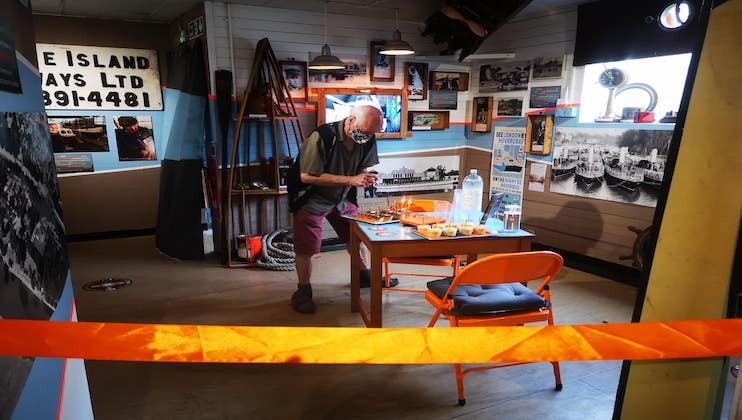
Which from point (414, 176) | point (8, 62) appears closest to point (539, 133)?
point (414, 176)

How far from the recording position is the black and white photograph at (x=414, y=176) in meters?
5.63

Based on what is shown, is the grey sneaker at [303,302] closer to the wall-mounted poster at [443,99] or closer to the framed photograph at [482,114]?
the wall-mounted poster at [443,99]

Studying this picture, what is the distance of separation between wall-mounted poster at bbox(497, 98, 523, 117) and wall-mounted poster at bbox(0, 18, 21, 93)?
4.91 metres

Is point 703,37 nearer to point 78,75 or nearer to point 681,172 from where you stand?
point 681,172

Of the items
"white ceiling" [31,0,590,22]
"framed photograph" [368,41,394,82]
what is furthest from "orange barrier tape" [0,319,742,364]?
"framed photograph" [368,41,394,82]

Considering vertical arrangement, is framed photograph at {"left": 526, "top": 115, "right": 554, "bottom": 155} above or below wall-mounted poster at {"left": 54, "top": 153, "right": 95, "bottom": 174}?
above

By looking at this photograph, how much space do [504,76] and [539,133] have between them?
0.86m

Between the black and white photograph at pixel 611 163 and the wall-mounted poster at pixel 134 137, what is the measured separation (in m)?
4.93

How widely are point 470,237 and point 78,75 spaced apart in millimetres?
5089

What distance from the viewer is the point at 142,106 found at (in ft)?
18.7

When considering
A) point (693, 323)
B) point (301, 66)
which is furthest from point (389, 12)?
point (693, 323)

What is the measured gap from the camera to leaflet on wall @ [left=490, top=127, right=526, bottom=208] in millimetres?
5379

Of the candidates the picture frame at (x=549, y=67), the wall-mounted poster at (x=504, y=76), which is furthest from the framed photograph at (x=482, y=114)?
the picture frame at (x=549, y=67)

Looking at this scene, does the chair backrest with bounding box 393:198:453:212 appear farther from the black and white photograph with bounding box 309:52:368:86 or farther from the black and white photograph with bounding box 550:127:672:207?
the black and white photograph with bounding box 309:52:368:86
